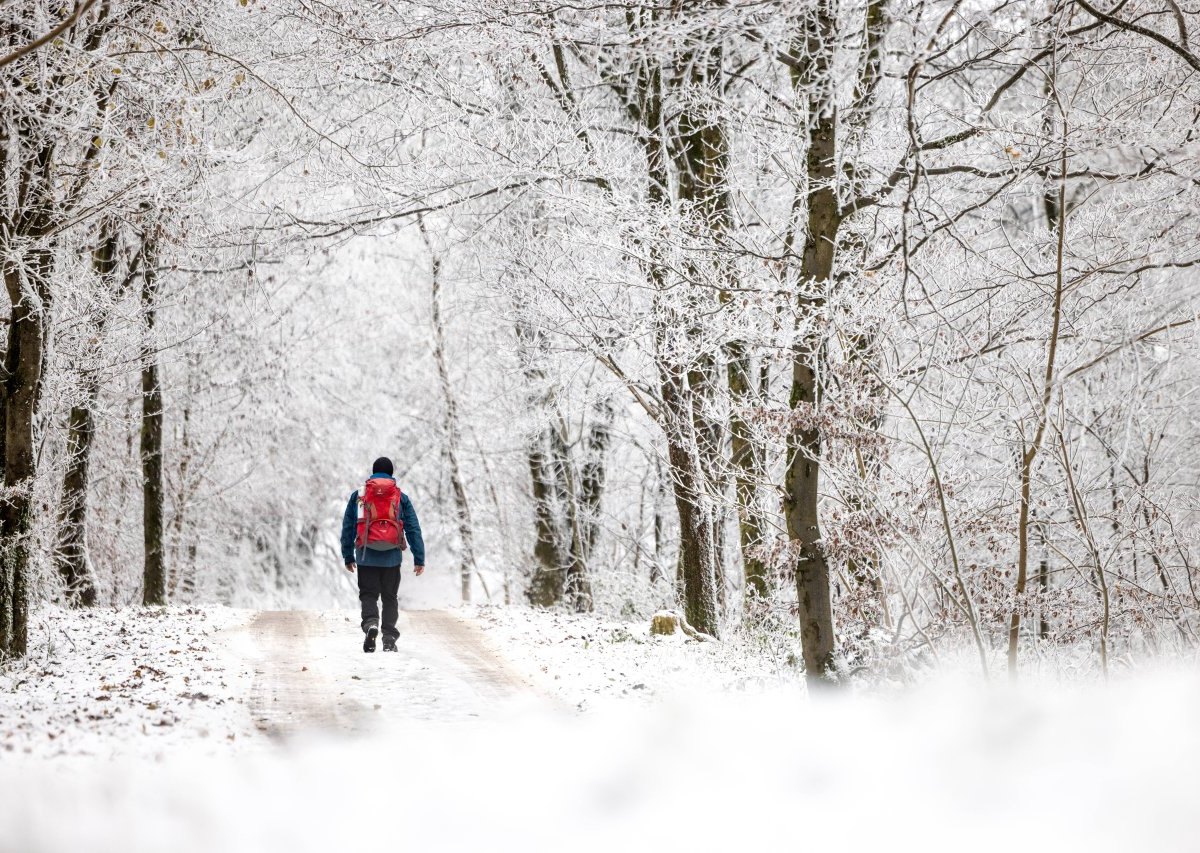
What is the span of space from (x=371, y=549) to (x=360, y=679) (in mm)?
1704

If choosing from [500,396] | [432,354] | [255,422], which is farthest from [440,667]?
[255,422]

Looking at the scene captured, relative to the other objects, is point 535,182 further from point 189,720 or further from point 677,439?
point 189,720

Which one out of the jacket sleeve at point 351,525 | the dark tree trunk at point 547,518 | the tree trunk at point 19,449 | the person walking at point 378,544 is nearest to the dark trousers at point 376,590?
the person walking at point 378,544

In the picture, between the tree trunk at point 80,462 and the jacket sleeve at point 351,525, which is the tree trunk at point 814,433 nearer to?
the jacket sleeve at point 351,525

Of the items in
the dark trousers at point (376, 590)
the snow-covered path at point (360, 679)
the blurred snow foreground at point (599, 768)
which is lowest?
the snow-covered path at point (360, 679)

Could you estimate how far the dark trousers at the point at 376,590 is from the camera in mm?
9219

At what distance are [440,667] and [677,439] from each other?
3.71 metres

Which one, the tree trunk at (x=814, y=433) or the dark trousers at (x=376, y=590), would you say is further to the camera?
the dark trousers at (x=376, y=590)

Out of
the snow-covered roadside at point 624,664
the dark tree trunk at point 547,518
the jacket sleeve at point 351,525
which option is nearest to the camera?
the snow-covered roadside at point 624,664

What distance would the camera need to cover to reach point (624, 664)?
8562 millimetres

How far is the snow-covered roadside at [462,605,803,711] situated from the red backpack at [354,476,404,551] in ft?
5.42

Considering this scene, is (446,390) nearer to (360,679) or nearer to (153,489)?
(153,489)

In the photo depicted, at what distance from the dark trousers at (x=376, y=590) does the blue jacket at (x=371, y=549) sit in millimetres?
97

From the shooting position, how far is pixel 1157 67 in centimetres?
752
